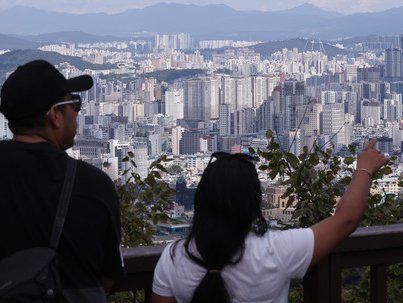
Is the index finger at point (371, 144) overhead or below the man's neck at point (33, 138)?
below

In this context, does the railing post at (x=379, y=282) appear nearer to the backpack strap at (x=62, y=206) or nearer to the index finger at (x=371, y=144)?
the index finger at (x=371, y=144)

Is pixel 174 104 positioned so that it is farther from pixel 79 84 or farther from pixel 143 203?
pixel 79 84

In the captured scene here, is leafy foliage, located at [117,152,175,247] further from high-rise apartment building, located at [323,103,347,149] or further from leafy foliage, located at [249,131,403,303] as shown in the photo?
high-rise apartment building, located at [323,103,347,149]

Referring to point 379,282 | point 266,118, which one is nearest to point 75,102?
point 379,282

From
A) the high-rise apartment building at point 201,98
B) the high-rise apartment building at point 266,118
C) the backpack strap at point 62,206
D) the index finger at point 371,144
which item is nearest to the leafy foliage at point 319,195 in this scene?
the index finger at point 371,144

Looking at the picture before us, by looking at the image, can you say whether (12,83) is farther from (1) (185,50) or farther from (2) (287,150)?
(1) (185,50)
